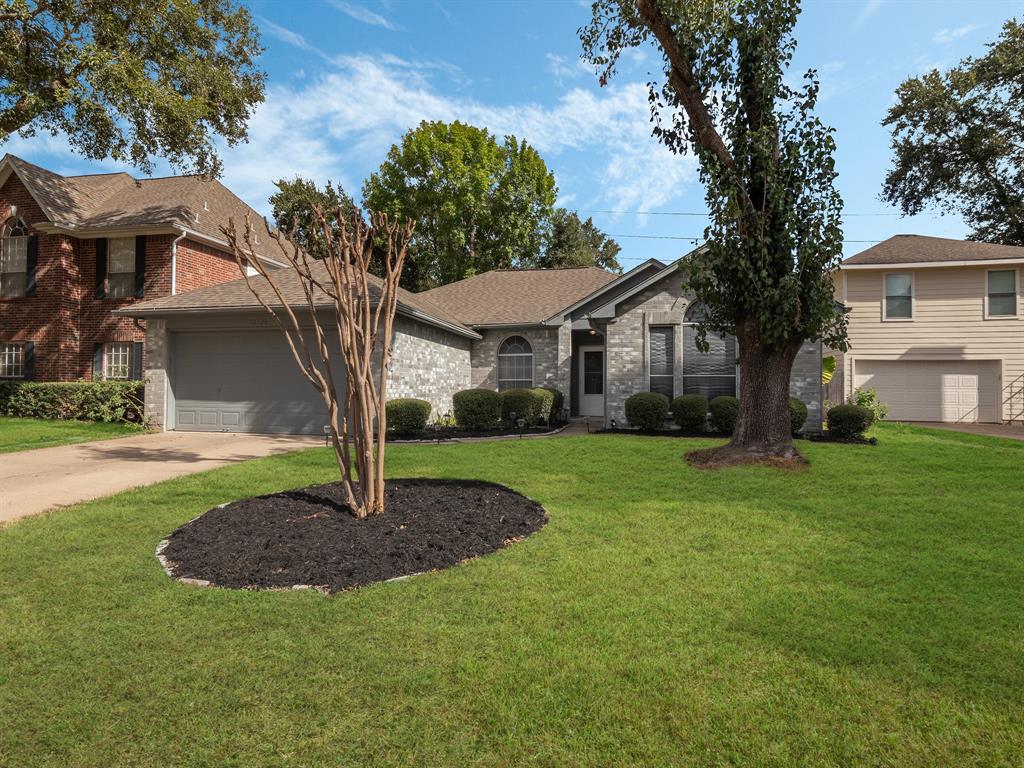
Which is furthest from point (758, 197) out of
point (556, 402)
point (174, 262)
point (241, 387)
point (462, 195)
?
point (462, 195)

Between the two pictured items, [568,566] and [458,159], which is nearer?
[568,566]

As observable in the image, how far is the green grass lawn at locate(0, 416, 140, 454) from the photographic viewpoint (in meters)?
11.6

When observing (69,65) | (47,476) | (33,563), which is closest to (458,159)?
(69,65)

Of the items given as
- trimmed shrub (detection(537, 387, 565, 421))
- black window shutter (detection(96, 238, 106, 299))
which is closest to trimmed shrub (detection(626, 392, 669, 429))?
trimmed shrub (detection(537, 387, 565, 421))

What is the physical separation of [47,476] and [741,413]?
1050 cm

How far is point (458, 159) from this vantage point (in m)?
29.2

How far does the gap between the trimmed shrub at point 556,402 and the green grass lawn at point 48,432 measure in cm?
1018

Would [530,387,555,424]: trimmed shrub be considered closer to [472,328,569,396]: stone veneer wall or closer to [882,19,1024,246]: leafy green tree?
[472,328,569,396]: stone veneer wall

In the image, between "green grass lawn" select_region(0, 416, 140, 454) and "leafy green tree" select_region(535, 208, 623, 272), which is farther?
"leafy green tree" select_region(535, 208, 623, 272)

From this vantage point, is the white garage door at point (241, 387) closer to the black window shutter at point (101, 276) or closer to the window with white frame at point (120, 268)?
the window with white frame at point (120, 268)

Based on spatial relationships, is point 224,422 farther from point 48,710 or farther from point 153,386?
point 48,710

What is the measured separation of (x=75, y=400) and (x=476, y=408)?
35.4ft

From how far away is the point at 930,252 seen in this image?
1827 cm

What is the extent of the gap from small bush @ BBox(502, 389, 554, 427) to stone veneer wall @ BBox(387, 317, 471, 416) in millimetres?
2017
